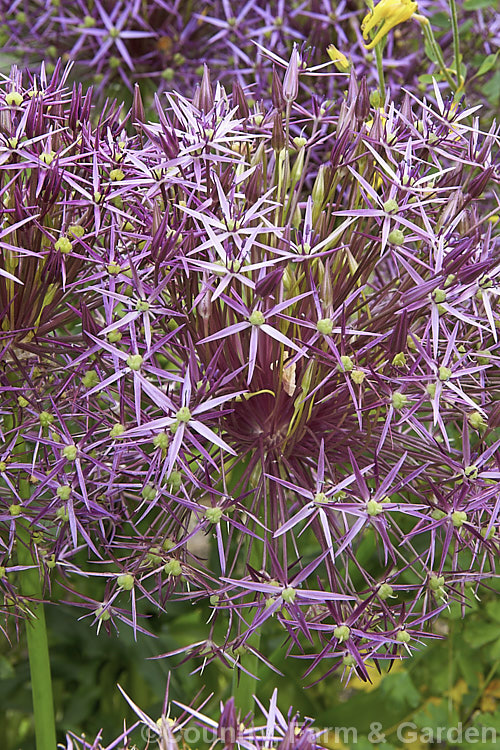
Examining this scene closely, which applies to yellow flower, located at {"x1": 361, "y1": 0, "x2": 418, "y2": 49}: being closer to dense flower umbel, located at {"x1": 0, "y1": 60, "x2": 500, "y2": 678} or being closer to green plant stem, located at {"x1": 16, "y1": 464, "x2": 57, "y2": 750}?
dense flower umbel, located at {"x1": 0, "y1": 60, "x2": 500, "y2": 678}

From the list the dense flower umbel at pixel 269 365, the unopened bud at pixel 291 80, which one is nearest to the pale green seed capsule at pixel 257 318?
the dense flower umbel at pixel 269 365

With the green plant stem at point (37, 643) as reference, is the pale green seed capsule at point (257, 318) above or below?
above

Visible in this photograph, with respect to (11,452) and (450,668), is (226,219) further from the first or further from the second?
(450,668)

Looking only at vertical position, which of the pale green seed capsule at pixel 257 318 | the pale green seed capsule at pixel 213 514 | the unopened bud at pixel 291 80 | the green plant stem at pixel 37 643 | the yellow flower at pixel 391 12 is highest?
the yellow flower at pixel 391 12

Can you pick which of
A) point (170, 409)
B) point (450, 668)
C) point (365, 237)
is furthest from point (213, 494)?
point (450, 668)

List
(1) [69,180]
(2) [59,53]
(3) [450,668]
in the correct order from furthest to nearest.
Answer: (2) [59,53]
(3) [450,668]
(1) [69,180]

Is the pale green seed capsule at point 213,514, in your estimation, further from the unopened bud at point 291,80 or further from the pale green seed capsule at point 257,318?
the unopened bud at point 291,80

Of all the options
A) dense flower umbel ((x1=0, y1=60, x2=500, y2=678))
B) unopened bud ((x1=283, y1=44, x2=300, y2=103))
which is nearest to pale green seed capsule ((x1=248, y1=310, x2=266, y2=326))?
dense flower umbel ((x1=0, y1=60, x2=500, y2=678))
